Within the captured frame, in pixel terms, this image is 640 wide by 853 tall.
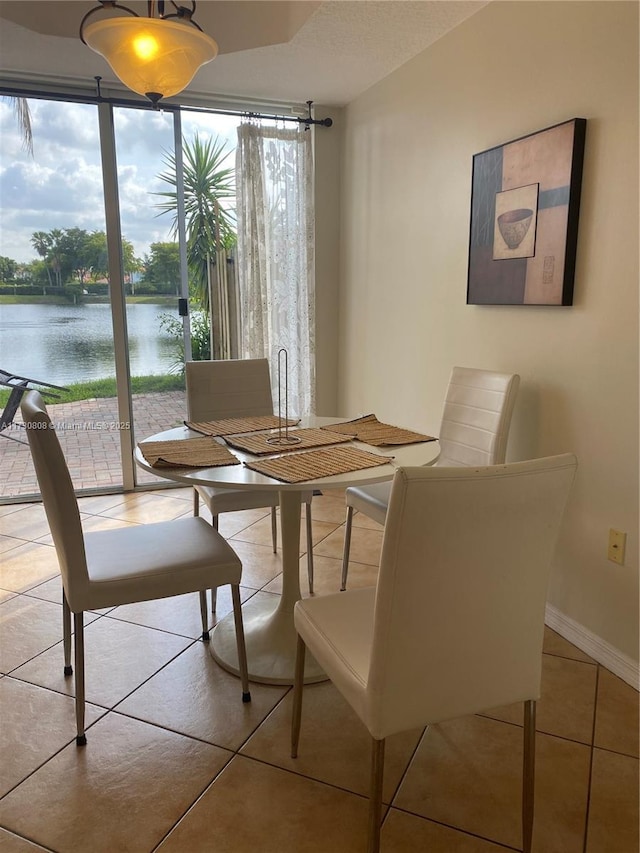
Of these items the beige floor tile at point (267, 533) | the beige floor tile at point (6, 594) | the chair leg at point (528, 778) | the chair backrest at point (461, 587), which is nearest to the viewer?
the chair backrest at point (461, 587)

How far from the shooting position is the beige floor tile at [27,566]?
2.69 meters

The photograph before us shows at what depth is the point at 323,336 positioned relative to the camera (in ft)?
13.6

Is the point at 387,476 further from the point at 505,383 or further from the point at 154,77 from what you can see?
the point at 154,77

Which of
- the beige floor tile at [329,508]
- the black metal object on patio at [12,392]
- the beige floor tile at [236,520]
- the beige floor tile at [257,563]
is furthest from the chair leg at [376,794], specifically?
the black metal object on patio at [12,392]

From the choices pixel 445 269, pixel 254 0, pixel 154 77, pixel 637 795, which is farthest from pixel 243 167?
pixel 637 795

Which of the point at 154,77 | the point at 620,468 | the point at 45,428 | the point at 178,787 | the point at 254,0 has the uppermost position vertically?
the point at 254,0

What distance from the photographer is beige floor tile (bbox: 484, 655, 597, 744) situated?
1.79m

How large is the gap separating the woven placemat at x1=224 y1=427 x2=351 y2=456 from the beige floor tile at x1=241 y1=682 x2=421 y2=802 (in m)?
0.80

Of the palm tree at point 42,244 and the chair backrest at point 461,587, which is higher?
the palm tree at point 42,244

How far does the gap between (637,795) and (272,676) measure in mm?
1073

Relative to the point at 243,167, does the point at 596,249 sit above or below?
below

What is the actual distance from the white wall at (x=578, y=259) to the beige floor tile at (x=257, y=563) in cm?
104

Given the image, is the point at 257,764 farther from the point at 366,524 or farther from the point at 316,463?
the point at 366,524

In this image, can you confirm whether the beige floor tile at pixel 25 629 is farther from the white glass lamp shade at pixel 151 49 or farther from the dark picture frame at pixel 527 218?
the dark picture frame at pixel 527 218
